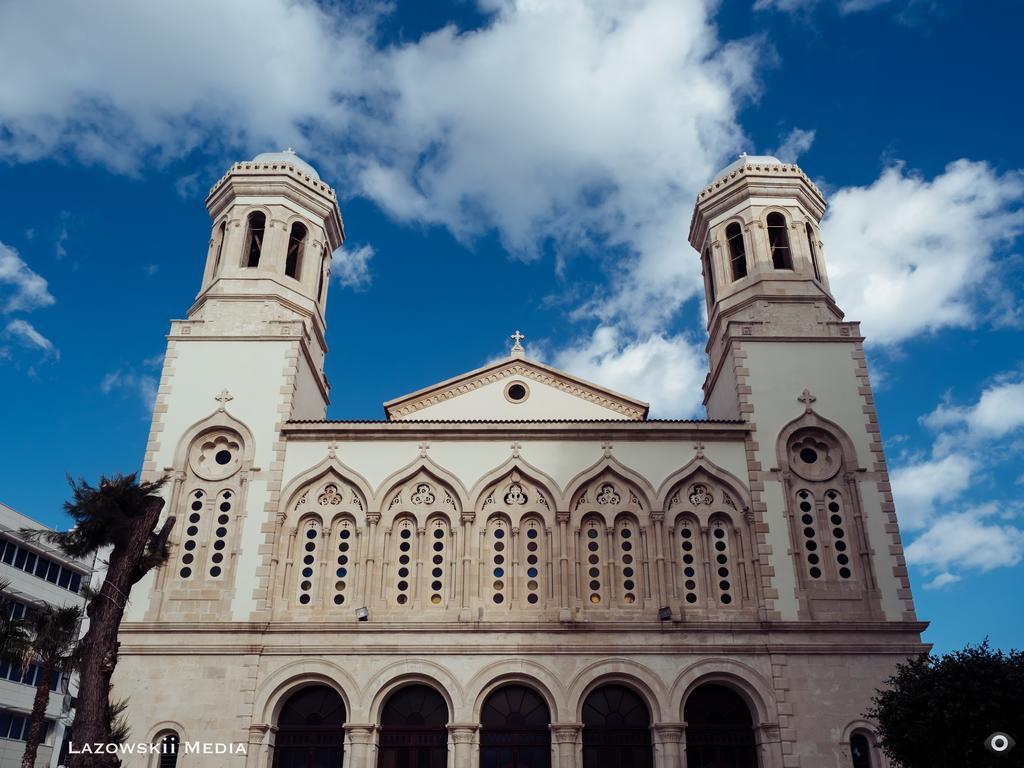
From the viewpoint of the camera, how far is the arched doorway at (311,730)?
2248 centimetres

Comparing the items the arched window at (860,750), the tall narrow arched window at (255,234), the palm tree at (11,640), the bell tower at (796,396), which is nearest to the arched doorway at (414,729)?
the palm tree at (11,640)

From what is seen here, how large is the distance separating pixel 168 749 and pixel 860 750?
54.9ft

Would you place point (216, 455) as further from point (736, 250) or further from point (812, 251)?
point (812, 251)

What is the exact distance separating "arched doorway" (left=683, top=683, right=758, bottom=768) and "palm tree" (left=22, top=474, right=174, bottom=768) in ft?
43.4

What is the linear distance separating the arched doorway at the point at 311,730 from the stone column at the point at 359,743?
0.33 meters

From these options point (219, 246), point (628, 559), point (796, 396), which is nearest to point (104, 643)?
point (628, 559)

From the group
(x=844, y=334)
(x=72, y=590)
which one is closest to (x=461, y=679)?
(x=844, y=334)

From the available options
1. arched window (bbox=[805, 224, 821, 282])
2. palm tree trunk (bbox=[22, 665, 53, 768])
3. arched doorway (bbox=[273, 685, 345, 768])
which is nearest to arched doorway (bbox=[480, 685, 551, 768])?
arched doorway (bbox=[273, 685, 345, 768])

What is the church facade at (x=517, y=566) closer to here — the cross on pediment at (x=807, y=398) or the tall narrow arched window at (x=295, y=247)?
the cross on pediment at (x=807, y=398)

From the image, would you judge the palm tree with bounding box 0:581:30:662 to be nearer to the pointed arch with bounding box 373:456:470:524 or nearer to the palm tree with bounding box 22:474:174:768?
the palm tree with bounding box 22:474:174:768

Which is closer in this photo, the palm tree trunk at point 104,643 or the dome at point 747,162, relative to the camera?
the palm tree trunk at point 104,643

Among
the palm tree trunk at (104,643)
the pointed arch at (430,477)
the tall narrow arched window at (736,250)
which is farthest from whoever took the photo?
the tall narrow arched window at (736,250)

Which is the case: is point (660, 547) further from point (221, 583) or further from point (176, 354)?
point (176, 354)

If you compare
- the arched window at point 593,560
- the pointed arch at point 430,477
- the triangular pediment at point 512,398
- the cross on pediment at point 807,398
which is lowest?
the arched window at point 593,560
